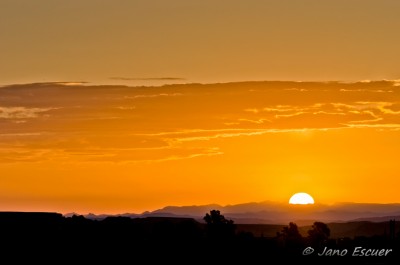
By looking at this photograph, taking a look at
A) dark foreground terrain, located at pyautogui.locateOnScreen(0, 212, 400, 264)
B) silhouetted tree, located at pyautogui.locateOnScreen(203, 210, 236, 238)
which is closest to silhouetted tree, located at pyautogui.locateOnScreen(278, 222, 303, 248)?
silhouetted tree, located at pyautogui.locateOnScreen(203, 210, 236, 238)

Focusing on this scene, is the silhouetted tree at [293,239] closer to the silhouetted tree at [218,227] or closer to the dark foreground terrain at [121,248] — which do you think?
the silhouetted tree at [218,227]

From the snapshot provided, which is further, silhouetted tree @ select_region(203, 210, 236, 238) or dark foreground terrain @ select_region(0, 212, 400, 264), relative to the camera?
silhouetted tree @ select_region(203, 210, 236, 238)

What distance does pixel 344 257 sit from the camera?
12600 cm

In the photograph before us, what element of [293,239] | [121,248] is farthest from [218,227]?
[121,248]

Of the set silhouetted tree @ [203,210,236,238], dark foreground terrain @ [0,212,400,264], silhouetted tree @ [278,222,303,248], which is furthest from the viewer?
silhouetted tree @ [203,210,236,238]

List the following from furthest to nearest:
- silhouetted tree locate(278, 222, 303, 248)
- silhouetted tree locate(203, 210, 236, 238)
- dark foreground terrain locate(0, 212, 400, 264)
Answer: silhouetted tree locate(203, 210, 236, 238) < silhouetted tree locate(278, 222, 303, 248) < dark foreground terrain locate(0, 212, 400, 264)

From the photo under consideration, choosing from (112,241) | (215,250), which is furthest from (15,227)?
(215,250)

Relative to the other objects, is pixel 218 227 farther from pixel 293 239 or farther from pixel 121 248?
pixel 121 248

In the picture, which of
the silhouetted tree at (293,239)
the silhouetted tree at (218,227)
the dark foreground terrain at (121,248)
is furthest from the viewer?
the silhouetted tree at (218,227)

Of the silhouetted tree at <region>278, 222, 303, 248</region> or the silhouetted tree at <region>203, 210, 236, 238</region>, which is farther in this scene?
A: the silhouetted tree at <region>203, 210, 236, 238</region>

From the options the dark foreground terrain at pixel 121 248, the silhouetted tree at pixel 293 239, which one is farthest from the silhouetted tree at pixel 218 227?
the dark foreground terrain at pixel 121 248

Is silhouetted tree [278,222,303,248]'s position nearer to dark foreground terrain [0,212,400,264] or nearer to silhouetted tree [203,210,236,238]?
silhouetted tree [203,210,236,238]

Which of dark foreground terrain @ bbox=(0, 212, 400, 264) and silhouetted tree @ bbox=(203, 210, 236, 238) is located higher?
silhouetted tree @ bbox=(203, 210, 236, 238)

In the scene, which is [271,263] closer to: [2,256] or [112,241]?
[112,241]
